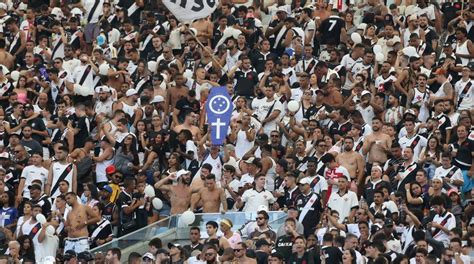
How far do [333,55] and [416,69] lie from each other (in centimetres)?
179

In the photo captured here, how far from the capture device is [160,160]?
3334cm

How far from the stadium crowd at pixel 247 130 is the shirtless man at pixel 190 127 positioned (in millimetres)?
35

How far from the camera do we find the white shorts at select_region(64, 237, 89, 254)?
30750 mm

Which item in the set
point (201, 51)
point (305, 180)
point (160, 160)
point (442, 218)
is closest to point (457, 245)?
point (442, 218)

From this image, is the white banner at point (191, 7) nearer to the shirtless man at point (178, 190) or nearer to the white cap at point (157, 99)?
the white cap at point (157, 99)

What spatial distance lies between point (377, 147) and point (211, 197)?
261cm

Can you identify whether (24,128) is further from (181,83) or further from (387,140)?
(387,140)

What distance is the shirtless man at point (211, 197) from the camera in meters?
31.4

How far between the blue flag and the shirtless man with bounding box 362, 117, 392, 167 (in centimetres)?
204

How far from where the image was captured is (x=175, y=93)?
35344 mm

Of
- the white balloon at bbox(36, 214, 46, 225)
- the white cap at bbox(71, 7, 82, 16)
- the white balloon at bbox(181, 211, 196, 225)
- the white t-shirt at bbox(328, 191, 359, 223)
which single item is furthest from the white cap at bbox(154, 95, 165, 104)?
the white t-shirt at bbox(328, 191, 359, 223)

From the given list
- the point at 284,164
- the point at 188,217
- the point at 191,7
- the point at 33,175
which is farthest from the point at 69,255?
the point at 191,7

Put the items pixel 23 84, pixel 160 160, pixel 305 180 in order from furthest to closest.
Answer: pixel 23 84 → pixel 160 160 → pixel 305 180

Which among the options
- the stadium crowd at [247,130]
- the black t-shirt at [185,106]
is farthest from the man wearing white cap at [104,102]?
the black t-shirt at [185,106]
